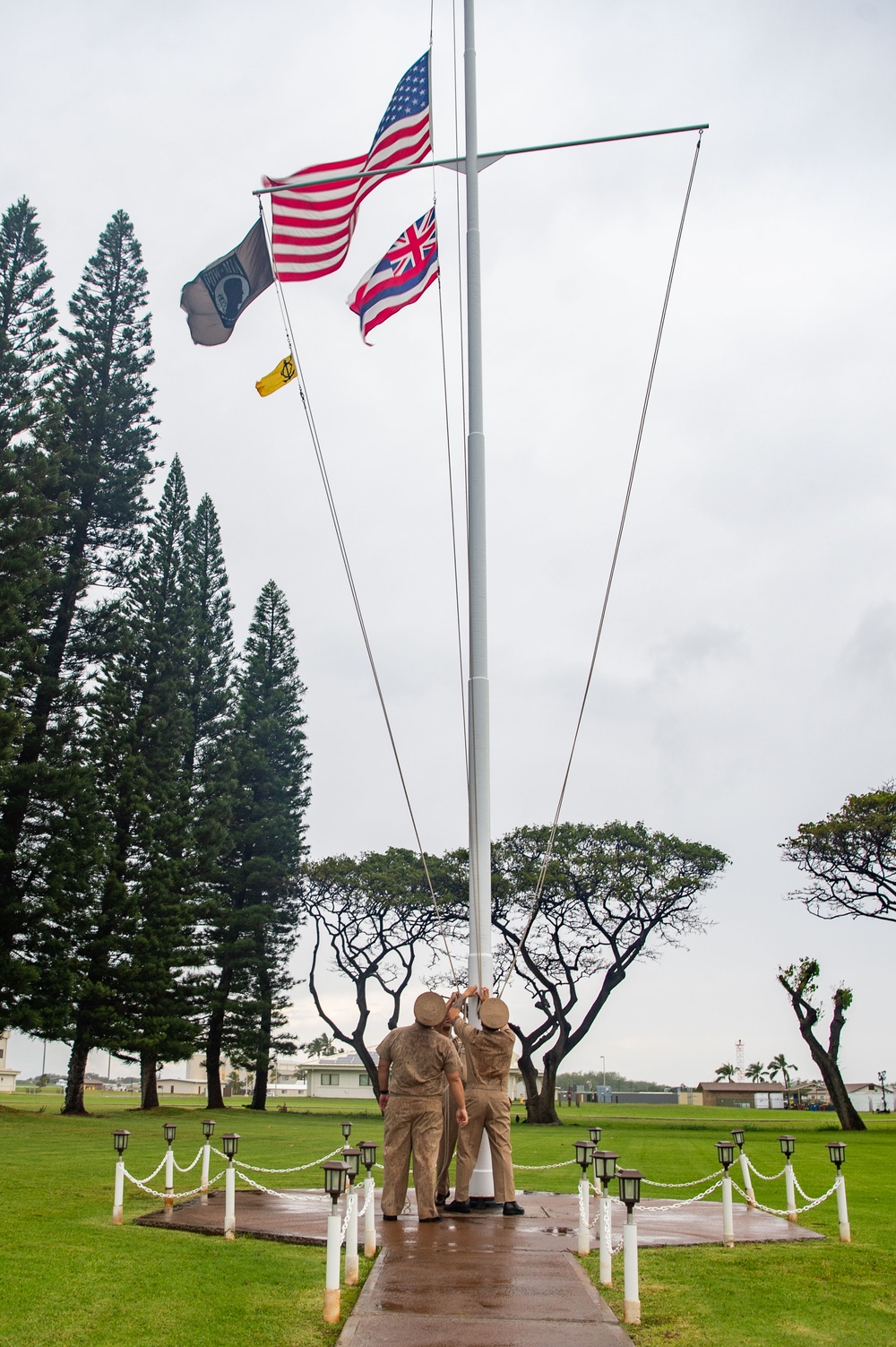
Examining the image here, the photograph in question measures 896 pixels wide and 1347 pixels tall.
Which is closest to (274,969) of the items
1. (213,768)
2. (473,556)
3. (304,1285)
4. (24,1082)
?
(213,768)

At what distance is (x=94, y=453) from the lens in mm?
28297

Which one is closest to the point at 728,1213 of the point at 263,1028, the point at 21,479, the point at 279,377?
the point at 279,377

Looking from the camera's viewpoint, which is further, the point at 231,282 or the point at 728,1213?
the point at 231,282

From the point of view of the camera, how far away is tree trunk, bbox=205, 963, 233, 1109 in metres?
32.9

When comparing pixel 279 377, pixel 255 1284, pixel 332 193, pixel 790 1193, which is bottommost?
pixel 255 1284

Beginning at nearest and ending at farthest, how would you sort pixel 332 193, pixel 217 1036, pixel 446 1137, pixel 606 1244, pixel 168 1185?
pixel 606 1244 < pixel 446 1137 < pixel 168 1185 < pixel 332 193 < pixel 217 1036

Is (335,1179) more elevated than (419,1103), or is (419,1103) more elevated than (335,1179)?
(419,1103)

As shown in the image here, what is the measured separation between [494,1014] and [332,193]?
7.51m

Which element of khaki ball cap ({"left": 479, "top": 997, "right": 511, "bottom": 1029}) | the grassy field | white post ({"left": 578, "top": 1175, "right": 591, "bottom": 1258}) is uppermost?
khaki ball cap ({"left": 479, "top": 997, "right": 511, "bottom": 1029})

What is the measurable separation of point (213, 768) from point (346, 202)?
24.1 metres

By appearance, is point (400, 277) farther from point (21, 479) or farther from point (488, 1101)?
point (21, 479)

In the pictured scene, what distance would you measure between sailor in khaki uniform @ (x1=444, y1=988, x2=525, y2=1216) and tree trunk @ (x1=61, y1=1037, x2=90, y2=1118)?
2079 cm

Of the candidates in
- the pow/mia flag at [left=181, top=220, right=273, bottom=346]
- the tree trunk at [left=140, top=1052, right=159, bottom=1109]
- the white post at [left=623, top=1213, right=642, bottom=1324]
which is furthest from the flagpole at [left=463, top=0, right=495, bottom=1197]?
the tree trunk at [left=140, top=1052, right=159, bottom=1109]

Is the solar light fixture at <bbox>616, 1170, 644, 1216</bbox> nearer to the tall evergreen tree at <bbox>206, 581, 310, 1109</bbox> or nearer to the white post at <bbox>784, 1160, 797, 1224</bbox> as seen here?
the white post at <bbox>784, 1160, 797, 1224</bbox>
